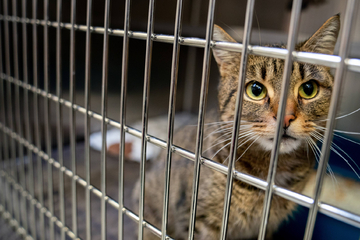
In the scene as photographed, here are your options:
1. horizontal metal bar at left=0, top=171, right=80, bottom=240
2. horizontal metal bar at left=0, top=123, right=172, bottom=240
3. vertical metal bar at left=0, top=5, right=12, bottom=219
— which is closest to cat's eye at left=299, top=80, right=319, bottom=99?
horizontal metal bar at left=0, top=123, right=172, bottom=240

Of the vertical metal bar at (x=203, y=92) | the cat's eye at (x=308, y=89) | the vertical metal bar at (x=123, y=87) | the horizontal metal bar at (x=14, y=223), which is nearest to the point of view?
the vertical metal bar at (x=203, y=92)

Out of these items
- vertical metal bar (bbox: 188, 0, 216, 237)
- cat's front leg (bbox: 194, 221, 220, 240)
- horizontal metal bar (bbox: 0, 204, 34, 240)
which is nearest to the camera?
vertical metal bar (bbox: 188, 0, 216, 237)

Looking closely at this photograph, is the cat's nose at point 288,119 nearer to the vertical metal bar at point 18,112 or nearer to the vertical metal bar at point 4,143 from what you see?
the vertical metal bar at point 18,112

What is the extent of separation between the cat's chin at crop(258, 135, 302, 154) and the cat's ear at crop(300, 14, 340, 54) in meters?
0.18

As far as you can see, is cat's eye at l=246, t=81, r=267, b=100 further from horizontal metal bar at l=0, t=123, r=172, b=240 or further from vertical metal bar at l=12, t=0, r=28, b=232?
vertical metal bar at l=12, t=0, r=28, b=232

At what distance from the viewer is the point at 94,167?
1.54m

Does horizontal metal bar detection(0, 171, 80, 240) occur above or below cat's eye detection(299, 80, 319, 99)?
below

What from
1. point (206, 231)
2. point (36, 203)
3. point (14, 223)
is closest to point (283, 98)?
point (206, 231)

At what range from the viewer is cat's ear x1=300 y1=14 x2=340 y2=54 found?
0.51 m

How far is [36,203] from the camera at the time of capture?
→ 911mm

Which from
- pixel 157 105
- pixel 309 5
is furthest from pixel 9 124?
pixel 309 5

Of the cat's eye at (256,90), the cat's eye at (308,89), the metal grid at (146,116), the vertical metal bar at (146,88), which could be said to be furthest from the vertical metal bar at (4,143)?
the cat's eye at (308,89)

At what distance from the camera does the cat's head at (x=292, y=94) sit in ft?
1.79

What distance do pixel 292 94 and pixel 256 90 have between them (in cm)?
9
